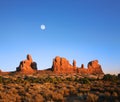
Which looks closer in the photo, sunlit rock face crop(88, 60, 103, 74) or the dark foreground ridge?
the dark foreground ridge

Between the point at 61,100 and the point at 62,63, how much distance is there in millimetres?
107229

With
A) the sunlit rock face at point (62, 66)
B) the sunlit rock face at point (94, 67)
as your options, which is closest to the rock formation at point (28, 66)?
the sunlit rock face at point (62, 66)

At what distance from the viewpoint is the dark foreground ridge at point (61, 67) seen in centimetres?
11625

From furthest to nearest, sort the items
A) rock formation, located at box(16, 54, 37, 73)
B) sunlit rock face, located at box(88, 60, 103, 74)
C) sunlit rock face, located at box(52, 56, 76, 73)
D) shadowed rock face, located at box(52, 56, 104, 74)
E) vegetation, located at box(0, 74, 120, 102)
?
sunlit rock face, located at box(88, 60, 103, 74) → shadowed rock face, located at box(52, 56, 104, 74) → sunlit rock face, located at box(52, 56, 76, 73) → rock formation, located at box(16, 54, 37, 73) → vegetation, located at box(0, 74, 120, 102)

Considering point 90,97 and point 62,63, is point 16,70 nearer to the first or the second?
point 62,63

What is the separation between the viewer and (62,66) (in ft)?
397

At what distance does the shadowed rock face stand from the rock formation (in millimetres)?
12454

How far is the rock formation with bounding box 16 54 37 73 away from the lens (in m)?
115

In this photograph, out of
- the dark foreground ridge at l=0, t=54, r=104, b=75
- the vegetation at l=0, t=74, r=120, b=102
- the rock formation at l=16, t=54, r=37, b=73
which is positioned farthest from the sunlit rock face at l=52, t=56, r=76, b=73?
the vegetation at l=0, t=74, r=120, b=102

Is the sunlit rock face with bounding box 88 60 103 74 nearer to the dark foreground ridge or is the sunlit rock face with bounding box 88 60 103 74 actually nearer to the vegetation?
the dark foreground ridge

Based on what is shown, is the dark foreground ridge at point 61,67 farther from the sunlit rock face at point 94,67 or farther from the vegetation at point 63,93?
the vegetation at point 63,93

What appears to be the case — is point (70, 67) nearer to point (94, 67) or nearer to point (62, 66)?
point (62, 66)

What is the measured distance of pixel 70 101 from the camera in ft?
48.5

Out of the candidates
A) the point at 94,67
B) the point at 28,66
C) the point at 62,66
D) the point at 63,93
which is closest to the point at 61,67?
the point at 62,66
